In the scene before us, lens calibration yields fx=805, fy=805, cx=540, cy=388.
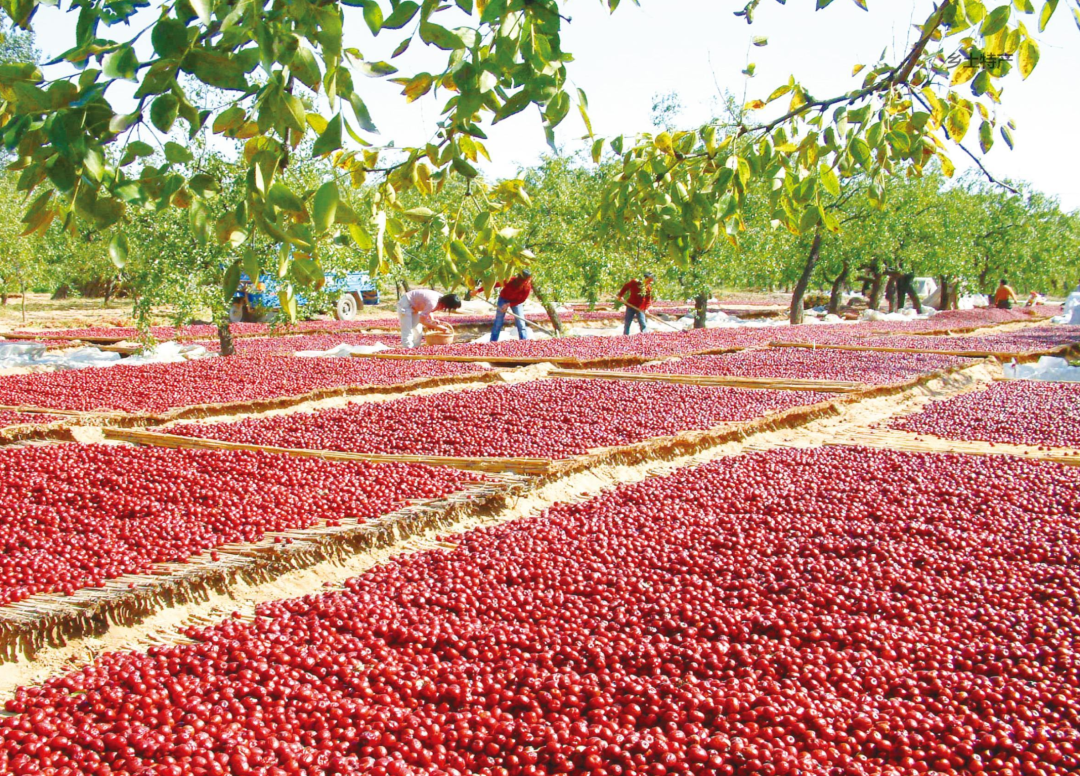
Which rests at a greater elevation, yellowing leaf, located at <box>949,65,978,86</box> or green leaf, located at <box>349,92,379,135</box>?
yellowing leaf, located at <box>949,65,978,86</box>

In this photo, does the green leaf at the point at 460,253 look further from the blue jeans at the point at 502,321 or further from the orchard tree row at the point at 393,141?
the blue jeans at the point at 502,321

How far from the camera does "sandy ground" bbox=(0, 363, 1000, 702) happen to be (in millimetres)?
2939

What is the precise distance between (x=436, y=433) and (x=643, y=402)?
2095 mm

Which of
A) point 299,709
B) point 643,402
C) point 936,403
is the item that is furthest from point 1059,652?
point 936,403

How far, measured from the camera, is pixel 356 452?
5.54 m

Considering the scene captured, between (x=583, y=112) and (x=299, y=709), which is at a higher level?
(x=583, y=112)

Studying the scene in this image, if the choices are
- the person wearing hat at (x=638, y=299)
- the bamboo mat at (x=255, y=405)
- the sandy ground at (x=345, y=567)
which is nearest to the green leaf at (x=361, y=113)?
the sandy ground at (x=345, y=567)

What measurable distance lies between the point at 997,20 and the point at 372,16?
131 cm

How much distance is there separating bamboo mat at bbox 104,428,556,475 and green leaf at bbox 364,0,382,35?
12.1 feet

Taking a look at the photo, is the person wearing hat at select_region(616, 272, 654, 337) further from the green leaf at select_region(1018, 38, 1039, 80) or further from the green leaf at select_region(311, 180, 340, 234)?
the green leaf at select_region(311, 180, 340, 234)

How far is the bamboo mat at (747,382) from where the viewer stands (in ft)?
26.7

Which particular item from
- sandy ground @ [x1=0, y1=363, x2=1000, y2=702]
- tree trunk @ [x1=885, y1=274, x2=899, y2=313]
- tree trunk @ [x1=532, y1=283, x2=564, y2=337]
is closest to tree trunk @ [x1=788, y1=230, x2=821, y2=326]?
tree trunk @ [x1=532, y1=283, x2=564, y2=337]

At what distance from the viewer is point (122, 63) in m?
1.06

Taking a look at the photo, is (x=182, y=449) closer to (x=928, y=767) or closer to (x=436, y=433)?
(x=436, y=433)
